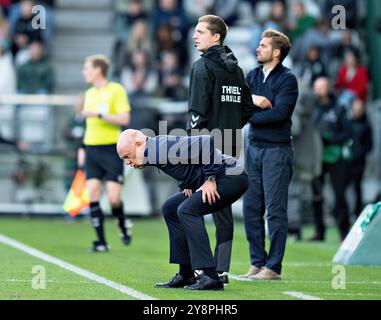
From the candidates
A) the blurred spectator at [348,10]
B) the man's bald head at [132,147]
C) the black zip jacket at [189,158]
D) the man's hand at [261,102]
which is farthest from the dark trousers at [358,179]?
the man's bald head at [132,147]

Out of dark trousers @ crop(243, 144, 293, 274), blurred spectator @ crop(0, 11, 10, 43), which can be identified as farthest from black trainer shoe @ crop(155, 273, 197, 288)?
blurred spectator @ crop(0, 11, 10, 43)

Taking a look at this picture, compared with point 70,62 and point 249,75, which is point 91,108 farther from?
Result: point 70,62

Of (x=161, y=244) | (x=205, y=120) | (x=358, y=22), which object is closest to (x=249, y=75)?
(x=205, y=120)

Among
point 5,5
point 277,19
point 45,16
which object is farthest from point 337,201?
point 5,5

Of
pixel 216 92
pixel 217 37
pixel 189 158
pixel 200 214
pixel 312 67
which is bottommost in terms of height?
pixel 200 214

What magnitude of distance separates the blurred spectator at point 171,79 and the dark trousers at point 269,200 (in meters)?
11.0

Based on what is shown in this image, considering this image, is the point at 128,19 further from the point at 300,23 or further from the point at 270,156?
the point at 270,156

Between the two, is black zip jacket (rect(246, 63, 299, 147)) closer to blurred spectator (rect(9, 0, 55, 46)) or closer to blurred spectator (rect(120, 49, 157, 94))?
blurred spectator (rect(120, 49, 157, 94))

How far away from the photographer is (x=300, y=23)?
24.8 m

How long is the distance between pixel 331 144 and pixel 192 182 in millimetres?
8040

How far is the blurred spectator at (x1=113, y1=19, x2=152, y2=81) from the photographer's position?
24031 mm

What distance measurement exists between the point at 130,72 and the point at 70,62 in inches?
116

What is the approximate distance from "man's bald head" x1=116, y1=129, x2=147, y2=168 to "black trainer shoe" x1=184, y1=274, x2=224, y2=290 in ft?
3.67
